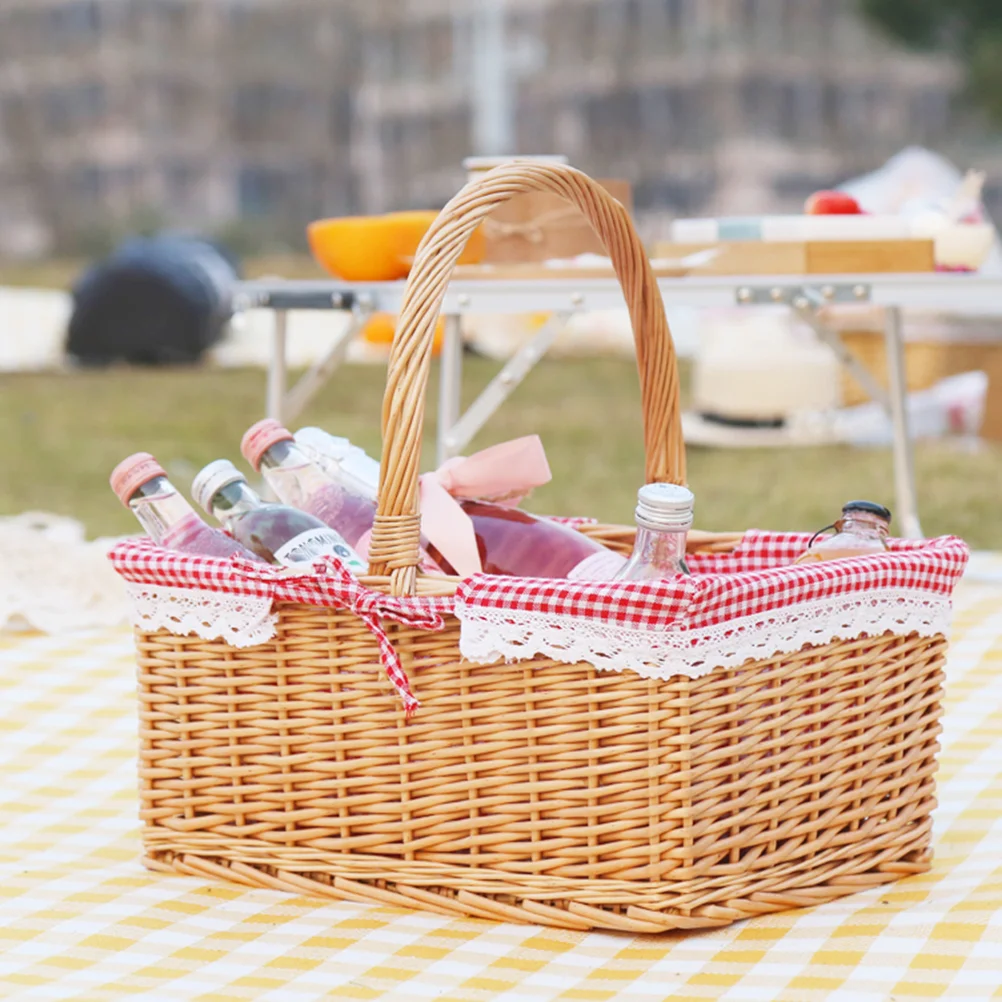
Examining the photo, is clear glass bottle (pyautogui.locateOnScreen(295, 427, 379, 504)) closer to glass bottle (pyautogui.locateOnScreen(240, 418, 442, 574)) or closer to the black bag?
glass bottle (pyautogui.locateOnScreen(240, 418, 442, 574))

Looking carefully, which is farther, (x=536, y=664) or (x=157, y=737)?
(x=157, y=737)

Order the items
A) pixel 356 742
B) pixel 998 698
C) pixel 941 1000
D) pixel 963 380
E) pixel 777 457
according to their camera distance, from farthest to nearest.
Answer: pixel 963 380 < pixel 777 457 < pixel 998 698 < pixel 356 742 < pixel 941 1000

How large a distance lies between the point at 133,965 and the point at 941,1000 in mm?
545

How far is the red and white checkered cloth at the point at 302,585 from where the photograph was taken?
42.0 inches

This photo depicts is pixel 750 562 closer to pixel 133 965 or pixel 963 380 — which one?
pixel 133 965

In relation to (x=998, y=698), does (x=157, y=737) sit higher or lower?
higher

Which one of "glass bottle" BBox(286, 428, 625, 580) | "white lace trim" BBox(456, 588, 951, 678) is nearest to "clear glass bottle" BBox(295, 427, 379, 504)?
"glass bottle" BBox(286, 428, 625, 580)

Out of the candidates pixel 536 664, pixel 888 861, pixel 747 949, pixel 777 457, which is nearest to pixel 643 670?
pixel 536 664

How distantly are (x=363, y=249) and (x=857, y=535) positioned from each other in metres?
1.15

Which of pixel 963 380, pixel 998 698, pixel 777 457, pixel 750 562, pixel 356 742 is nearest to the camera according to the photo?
pixel 356 742

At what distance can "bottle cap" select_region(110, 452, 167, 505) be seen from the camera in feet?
3.88

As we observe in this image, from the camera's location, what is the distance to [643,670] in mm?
1027

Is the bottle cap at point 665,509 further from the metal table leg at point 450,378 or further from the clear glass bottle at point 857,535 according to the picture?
the metal table leg at point 450,378

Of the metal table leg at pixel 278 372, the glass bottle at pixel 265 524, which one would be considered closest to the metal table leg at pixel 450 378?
the metal table leg at pixel 278 372
